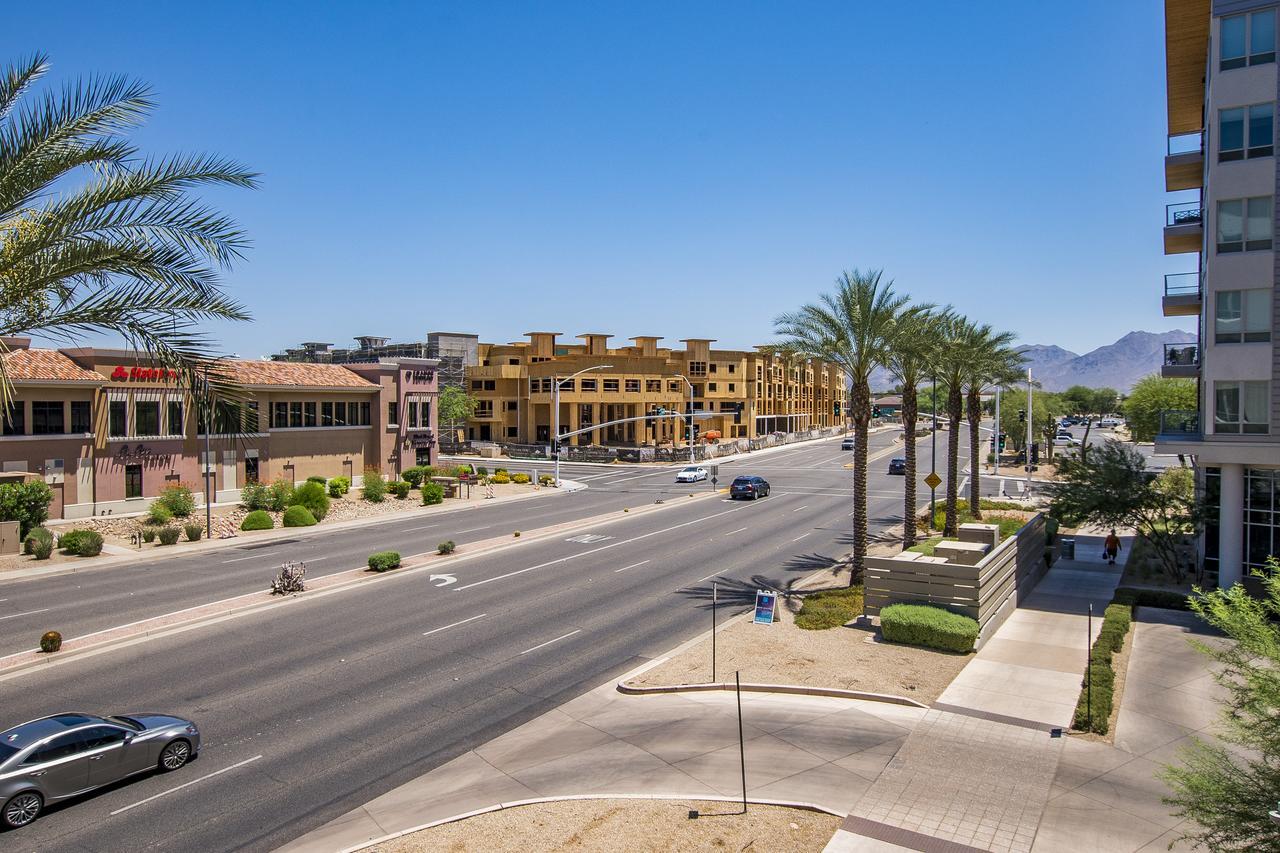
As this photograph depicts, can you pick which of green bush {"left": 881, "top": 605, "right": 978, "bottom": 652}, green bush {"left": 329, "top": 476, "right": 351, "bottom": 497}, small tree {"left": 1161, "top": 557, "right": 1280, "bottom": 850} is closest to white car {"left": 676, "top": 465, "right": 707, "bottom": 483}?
green bush {"left": 329, "top": 476, "right": 351, "bottom": 497}

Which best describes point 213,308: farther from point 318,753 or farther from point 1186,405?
point 1186,405

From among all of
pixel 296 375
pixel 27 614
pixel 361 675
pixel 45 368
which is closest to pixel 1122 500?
pixel 361 675

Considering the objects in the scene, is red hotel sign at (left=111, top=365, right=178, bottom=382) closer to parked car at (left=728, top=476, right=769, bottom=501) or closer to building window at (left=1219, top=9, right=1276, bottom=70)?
parked car at (left=728, top=476, right=769, bottom=501)

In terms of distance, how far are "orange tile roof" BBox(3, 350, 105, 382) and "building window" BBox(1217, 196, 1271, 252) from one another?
155 feet

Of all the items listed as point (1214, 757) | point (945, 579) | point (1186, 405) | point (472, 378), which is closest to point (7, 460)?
point (945, 579)

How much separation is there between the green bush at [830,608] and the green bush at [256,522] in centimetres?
2843

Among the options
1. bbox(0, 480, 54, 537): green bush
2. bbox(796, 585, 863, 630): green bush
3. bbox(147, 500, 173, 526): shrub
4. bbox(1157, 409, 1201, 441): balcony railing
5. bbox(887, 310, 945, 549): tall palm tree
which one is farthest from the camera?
bbox(147, 500, 173, 526): shrub

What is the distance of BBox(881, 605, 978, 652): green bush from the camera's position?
706 inches

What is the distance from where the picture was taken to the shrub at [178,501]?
129 feet

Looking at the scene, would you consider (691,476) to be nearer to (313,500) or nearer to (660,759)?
(313,500)

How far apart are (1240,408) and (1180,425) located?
4097mm

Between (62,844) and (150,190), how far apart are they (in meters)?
9.08

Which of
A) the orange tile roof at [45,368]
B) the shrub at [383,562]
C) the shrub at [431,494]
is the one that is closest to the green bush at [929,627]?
the shrub at [383,562]

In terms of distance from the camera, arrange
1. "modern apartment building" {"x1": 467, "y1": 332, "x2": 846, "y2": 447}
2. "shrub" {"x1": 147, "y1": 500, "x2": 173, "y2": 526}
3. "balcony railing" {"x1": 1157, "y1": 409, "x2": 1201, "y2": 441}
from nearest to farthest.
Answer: "balcony railing" {"x1": 1157, "y1": 409, "x2": 1201, "y2": 441}
"shrub" {"x1": 147, "y1": 500, "x2": 173, "y2": 526}
"modern apartment building" {"x1": 467, "y1": 332, "x2": 846, "y2": 447}
